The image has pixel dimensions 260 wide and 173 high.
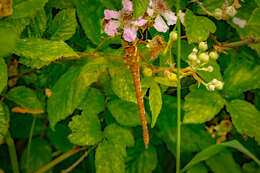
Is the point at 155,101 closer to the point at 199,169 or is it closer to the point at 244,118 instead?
the point at 244,118

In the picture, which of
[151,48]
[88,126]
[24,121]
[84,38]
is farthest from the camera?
[24,121]

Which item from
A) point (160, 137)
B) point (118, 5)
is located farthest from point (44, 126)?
point (118, 5)

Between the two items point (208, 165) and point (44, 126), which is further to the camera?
point (44, 126)

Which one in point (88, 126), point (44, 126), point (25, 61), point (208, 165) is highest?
point (25, 61)

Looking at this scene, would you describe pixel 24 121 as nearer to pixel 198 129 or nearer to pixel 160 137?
pixel 160 137

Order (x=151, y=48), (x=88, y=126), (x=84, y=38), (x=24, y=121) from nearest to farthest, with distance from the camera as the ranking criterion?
(x=151, y=48), (x=88, y=126), (x=84, y=38), (x=24, y=121)

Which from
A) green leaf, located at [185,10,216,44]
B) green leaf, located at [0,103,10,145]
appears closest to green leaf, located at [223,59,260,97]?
green leaf, located at [185,10,216,44]

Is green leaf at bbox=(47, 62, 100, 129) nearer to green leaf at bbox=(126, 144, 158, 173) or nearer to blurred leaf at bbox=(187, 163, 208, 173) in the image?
green leaf at bbox=(126, 144, 158, 173)

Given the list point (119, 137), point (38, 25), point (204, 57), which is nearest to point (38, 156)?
point (119, 137)
